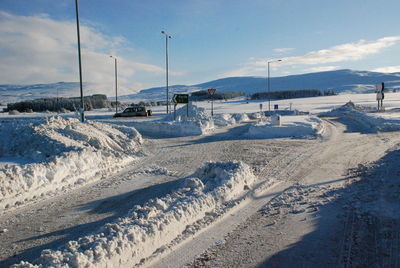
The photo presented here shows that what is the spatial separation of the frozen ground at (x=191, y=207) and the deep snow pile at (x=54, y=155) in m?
0.04

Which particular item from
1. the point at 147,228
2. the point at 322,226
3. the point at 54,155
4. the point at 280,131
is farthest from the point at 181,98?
the point at 147,228

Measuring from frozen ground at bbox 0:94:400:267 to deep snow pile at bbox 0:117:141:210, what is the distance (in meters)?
0.04

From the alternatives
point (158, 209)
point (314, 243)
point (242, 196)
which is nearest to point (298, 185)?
point (242, 196)

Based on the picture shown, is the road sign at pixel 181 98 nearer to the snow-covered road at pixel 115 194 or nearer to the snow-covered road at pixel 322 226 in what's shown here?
the snow-covered road at pixel 115 194

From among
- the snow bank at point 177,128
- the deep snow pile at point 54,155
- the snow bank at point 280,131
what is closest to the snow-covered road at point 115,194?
the deep snow pile at point 54,155

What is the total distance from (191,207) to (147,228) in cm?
132

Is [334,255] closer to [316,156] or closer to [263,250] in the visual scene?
[263,250]

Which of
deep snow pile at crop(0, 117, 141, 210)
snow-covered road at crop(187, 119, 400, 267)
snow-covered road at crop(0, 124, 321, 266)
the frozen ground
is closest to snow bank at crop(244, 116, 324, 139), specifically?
snow-covered road at crop(0, 124, 321, 266)

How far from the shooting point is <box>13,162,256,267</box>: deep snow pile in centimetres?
472

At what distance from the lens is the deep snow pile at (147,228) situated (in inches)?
186

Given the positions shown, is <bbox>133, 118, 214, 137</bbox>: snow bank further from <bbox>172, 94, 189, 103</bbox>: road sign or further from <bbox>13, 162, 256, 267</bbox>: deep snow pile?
<bbox>13, 162, 256, 267</bbox>: deep snow pile

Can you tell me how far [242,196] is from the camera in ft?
27.0

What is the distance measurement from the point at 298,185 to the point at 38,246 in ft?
21.0

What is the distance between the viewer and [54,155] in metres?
10.9
